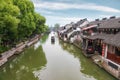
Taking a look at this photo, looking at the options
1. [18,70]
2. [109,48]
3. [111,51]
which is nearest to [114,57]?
[111,51]

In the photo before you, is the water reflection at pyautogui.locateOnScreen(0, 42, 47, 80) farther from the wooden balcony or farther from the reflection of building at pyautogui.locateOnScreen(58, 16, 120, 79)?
the wooden balcony

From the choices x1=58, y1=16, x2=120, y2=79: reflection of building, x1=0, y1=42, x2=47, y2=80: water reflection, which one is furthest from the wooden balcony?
x1=0, y1=42, x2=47, y2=80: water reflection

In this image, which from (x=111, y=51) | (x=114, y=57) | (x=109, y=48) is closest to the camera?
(x=114, y=57)

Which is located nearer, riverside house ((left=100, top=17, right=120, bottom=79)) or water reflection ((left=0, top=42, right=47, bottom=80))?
riverside house ((left=100, top=17, right=120, bottom=79))

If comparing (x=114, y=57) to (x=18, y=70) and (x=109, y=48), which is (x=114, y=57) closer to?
(x=109, y=48)

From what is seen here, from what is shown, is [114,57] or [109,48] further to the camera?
[109,48]

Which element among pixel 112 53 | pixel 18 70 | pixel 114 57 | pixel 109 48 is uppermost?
pixel 109 48

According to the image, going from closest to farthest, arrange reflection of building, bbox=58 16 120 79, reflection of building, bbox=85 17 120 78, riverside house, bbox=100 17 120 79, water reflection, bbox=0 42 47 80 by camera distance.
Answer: riverside house, bbox=100 17 120 79, reflection of building, bbox=85 17 120 78, water reflection, bbox=0 42 47 80, reflection of building, bbox=58 16 120 79

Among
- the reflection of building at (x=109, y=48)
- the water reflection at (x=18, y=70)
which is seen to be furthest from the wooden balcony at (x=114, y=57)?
the water reflection at (x=18, y=70)

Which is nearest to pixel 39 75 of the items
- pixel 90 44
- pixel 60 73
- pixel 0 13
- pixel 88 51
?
pixel 60 73

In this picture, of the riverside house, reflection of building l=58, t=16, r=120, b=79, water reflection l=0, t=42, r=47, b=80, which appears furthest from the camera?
reflection of building l=58, t=16, r=120, b=79

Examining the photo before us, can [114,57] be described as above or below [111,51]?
below

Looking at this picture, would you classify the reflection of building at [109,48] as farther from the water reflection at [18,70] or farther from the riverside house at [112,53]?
the water reflection at [18,70]

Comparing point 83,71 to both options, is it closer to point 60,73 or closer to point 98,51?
point 60,73
